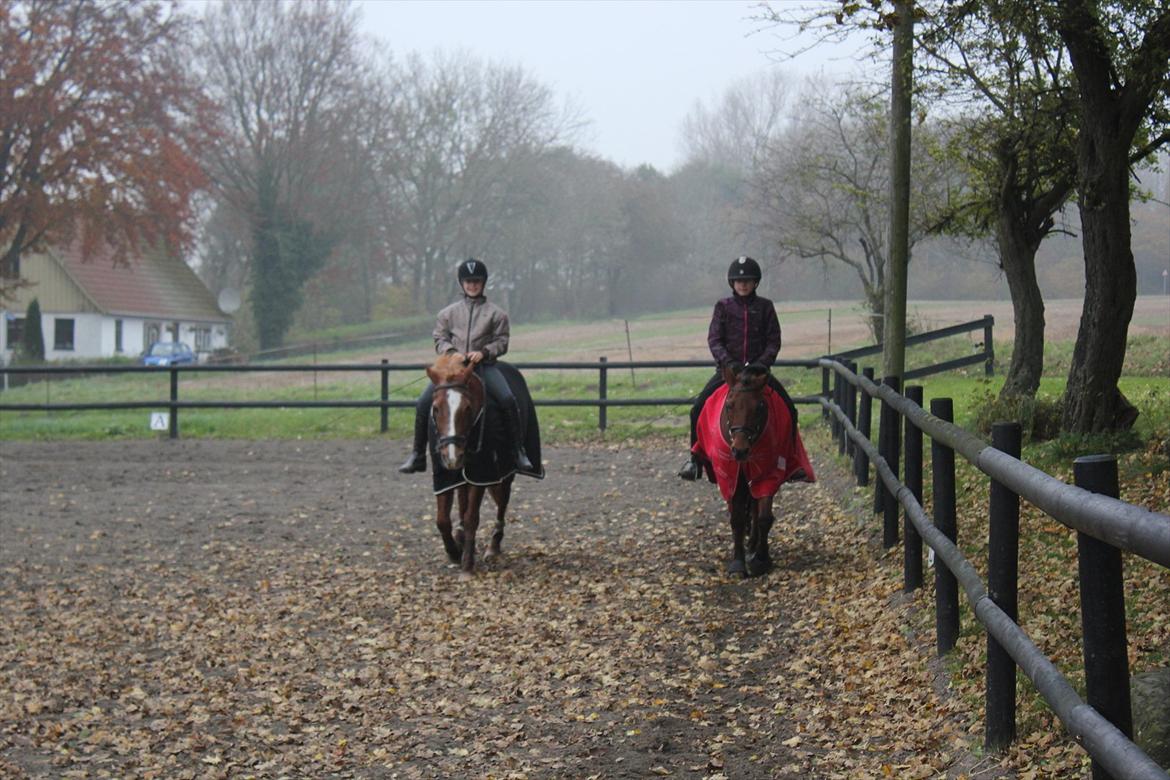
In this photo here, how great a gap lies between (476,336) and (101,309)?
1853 inches

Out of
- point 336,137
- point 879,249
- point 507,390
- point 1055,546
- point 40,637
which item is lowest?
point 40,637

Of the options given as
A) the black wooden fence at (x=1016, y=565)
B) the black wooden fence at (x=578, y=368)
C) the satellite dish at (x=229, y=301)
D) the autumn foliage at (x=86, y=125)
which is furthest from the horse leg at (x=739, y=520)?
the satellite dish at (x=229, y=301)

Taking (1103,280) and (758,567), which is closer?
(758,567)

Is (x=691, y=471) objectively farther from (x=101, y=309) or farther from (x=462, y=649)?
(x=101, y=309)

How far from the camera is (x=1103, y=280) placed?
34.6 feet

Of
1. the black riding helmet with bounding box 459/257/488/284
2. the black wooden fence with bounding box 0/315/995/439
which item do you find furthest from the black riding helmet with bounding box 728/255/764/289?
the black wooden fence with bounding box 0/315/995/439

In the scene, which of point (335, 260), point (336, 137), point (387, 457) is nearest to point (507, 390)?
point (387, 457)

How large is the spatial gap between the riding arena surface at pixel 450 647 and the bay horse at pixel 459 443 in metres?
0.25

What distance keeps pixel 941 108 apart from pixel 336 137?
43.4 m

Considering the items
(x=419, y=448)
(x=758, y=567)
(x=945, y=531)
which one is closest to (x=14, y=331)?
(x=419, y=448)

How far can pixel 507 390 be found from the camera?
11.2 m

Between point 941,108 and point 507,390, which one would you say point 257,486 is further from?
point 941,108

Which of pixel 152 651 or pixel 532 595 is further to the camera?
pixel 532 595

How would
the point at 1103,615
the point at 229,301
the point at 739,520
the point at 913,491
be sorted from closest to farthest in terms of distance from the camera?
the point at 1103,615, the point at 913,491, the point at 739,520, the point at 229,301
